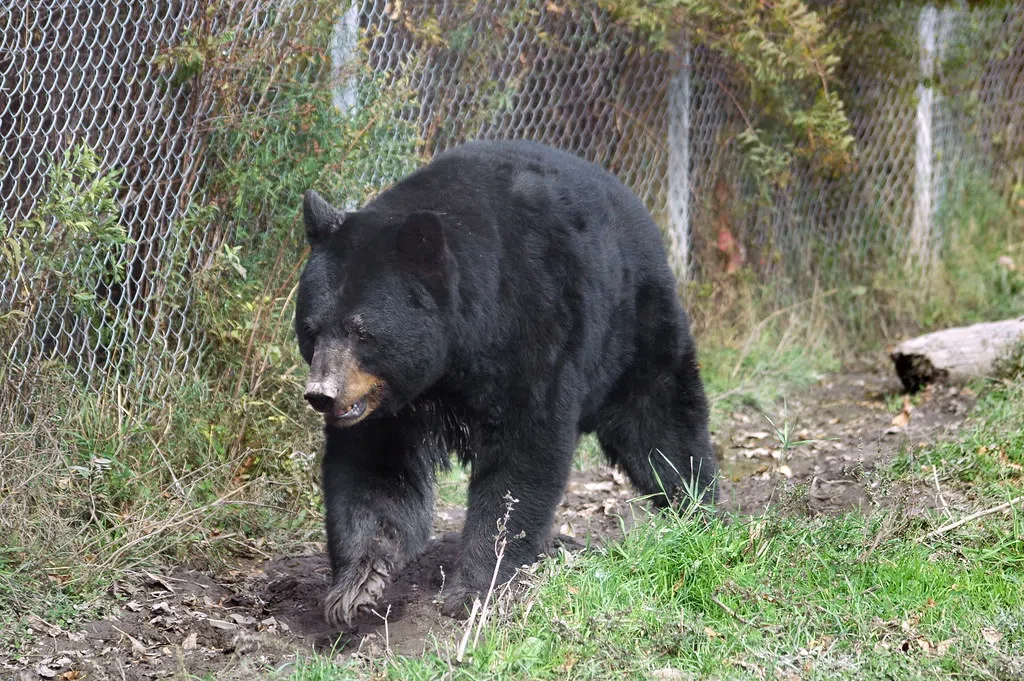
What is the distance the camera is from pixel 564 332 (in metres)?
4.36

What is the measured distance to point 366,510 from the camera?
426 cm

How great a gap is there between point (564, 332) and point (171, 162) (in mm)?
2400

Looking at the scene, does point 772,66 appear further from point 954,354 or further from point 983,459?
point 983,459

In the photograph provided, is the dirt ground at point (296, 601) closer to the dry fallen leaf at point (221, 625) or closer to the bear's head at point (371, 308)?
the dry fallen leaf at point (221, 625)

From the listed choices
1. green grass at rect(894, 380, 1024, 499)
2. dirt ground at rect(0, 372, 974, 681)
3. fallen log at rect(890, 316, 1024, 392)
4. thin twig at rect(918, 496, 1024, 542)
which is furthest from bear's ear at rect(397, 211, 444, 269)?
fallen log at rect(890, 316, 1024, 392)

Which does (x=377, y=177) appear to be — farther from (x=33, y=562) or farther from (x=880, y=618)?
(x=880, y=618)

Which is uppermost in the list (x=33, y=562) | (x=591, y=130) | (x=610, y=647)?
(x=591, y=130)

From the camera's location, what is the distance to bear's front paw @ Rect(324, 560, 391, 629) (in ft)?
13.5

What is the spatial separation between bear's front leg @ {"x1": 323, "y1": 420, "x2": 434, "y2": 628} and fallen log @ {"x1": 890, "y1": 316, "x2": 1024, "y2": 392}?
4.09 m

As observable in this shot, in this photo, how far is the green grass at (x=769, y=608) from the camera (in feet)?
11.5

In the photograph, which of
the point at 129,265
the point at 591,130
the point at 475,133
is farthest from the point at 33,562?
the point at 591,130

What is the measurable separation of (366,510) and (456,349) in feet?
2.18

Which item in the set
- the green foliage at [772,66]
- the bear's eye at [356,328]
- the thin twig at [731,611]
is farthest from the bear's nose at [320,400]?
the green foliage at [772,66]

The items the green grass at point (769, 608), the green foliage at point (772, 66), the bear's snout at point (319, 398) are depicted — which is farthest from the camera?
the green foliage at point (772, 66)
